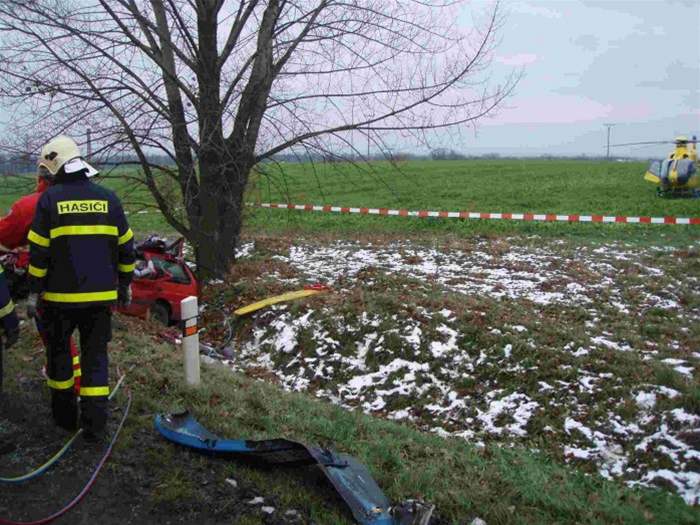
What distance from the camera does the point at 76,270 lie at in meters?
4.23

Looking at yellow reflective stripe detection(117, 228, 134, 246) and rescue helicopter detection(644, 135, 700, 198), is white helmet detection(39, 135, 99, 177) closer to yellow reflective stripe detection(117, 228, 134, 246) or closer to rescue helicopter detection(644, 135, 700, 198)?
yellow reflective stripe detection(117, 228, 134, 246)

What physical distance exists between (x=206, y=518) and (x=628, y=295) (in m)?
7.67

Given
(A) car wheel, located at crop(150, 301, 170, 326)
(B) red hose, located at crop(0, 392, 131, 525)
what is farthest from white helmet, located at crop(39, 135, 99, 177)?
(A) car wheel, located at crop(150, 301, 170, 326)

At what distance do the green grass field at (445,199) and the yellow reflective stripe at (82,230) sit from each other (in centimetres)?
695

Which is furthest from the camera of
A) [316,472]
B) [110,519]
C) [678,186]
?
[678,186]

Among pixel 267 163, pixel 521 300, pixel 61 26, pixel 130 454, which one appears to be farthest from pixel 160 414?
pixel 267 163

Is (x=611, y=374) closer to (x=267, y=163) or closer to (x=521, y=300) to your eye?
(x=521, y=300)

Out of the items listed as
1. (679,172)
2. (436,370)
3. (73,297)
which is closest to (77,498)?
(73,297)

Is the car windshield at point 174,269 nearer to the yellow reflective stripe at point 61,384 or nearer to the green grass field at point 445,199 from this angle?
the green grass field at point 445,199

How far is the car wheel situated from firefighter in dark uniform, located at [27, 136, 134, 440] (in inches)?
211

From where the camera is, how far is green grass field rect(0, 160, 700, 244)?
11.8 metres

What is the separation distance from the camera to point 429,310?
9.08 m

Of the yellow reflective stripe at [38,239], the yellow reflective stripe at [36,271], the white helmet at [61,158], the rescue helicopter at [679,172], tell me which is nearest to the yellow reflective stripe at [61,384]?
the yellow reflective stripe at [36,271]

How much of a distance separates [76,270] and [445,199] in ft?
73.9
